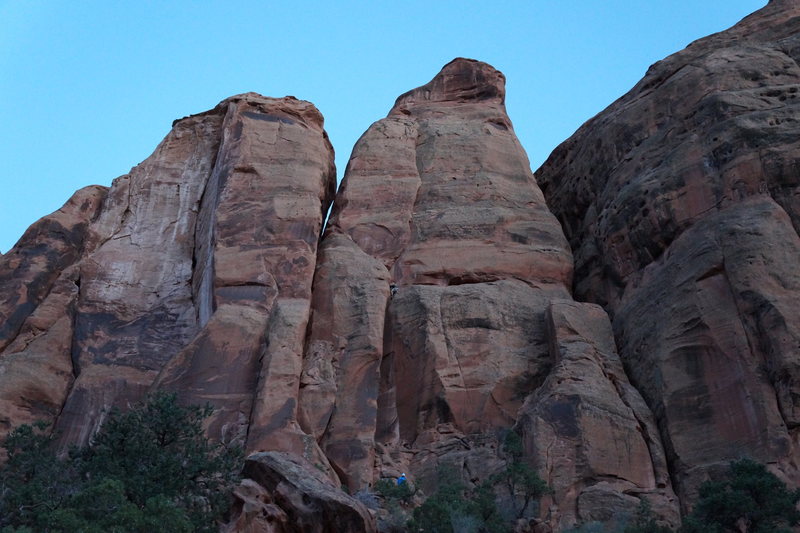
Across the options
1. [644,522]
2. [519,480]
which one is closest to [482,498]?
[519,480]

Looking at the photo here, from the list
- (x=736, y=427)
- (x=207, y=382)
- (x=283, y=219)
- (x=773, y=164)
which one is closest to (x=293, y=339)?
(x=207, y=382)

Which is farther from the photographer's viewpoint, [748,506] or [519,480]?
[519,480]

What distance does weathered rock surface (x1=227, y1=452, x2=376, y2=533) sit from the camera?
66.4 feet

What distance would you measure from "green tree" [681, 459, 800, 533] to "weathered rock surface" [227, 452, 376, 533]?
646 cm

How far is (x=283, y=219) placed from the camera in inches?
1282

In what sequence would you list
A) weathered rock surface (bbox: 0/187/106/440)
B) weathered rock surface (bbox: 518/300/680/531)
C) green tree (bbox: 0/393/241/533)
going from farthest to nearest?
weathered rock surface (bbox: 0/187/106/440) → weathered rock surface (bbox: 518/300/680/531) → green tree (bbox: 0/393/241/533)

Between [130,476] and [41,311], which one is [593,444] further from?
[41,311]

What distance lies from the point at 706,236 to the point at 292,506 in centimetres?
1351

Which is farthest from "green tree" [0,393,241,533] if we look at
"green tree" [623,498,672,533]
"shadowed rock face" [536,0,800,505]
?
"shadowed rock face" [536,0,800,505]

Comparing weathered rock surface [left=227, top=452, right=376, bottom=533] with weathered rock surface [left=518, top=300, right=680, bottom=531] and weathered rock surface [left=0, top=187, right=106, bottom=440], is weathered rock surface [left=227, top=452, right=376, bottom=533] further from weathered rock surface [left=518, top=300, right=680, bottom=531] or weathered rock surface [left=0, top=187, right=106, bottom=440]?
weathered rock surface [left=0, top=187, right=106, bottom=440]

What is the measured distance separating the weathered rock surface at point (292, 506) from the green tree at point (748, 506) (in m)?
6.46

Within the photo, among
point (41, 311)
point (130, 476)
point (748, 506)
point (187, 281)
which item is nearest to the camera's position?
point (748, 506)

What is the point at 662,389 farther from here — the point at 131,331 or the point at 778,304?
the point at 131,331

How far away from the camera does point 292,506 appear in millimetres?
20531
